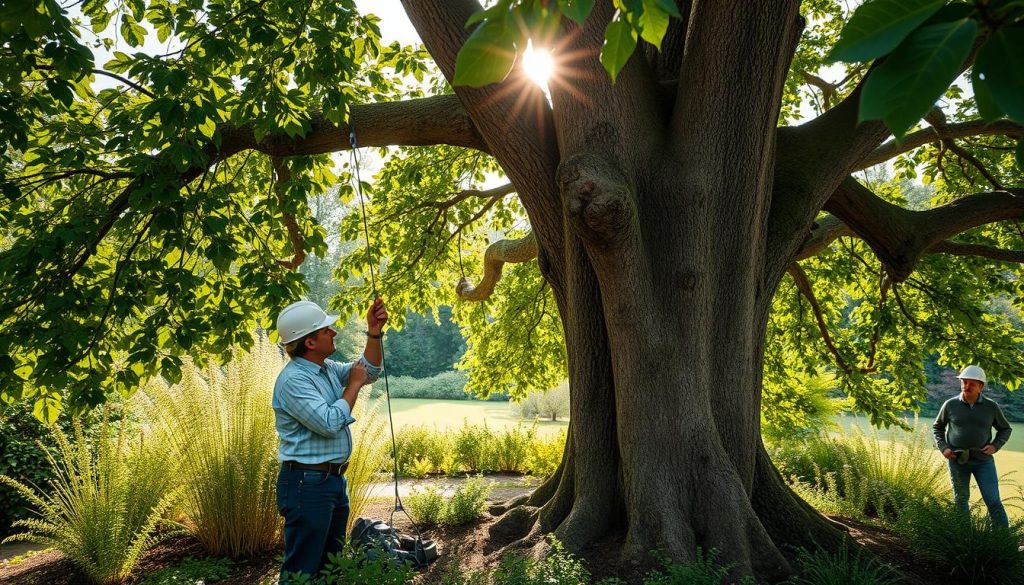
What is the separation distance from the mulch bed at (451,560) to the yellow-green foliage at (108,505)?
0.19 metres

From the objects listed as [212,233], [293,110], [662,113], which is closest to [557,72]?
[662,113]

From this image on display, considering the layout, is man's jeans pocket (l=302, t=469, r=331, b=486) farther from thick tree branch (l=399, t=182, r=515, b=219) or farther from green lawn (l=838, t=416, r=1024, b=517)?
green lawn (l=838, t=416, r=1024, b=517)

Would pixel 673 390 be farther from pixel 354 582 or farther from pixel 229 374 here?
pixel 229 374

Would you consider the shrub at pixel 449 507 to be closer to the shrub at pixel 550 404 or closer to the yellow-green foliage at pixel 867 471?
the yellow-green foliage at pixel 867 471

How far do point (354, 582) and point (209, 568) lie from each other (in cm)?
289

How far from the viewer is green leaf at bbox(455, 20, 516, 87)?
98cm

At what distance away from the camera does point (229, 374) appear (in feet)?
19.1

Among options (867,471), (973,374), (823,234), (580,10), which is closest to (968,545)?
(973,374)

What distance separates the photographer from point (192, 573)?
4789 millimetres

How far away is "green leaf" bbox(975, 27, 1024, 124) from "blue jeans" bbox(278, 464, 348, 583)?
342 cm

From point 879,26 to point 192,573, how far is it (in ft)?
18.3

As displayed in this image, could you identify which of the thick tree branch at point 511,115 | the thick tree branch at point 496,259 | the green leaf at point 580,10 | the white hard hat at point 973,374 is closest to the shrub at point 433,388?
the thick tree branch at point 496,259

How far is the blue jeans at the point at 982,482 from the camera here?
5941 mm

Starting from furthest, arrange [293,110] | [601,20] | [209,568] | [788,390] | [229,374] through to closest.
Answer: [788,390] → [229,374] → [209,568] → [293,110] → [601,20]
